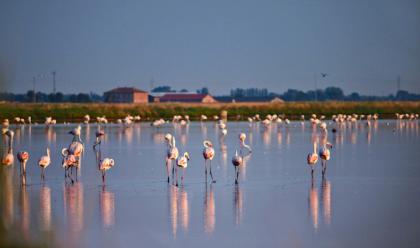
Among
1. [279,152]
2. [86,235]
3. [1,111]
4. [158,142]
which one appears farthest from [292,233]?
[1,111]

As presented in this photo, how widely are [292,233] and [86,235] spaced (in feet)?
9.61

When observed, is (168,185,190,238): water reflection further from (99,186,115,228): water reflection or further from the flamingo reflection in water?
the flamingo reflection in water

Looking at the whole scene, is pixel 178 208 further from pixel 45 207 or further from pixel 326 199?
pixel 326 199

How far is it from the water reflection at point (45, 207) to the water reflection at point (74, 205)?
0.29 m

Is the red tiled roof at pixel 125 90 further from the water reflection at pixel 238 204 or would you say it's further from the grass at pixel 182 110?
the water reflection at pixel 238 204

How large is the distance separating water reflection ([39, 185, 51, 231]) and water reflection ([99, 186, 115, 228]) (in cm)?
86

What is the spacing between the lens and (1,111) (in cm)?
5362

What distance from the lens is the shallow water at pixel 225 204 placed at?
11969 millimetres

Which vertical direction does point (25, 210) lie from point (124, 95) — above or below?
below

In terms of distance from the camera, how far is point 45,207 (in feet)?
47.9

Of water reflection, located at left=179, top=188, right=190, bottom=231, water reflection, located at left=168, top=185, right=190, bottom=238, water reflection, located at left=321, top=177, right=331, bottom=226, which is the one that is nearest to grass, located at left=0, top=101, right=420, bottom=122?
water reflection, located at left=168, top=185, right=190, bottom=238

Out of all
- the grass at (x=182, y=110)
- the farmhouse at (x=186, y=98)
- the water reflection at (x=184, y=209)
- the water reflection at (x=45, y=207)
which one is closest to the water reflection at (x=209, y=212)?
the water reflection at (x=184, y=209)

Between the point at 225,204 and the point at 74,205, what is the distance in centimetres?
261

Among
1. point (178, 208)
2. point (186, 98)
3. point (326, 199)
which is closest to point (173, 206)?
point (178, 208)
